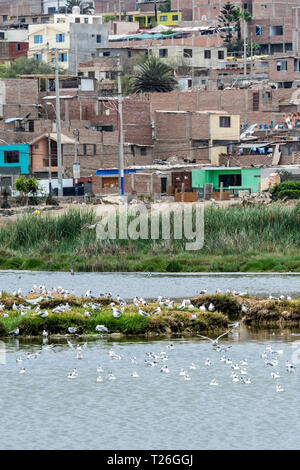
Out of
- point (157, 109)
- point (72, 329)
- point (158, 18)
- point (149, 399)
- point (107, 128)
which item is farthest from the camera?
point (158, 18)

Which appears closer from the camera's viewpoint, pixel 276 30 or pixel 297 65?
pixel 297 65

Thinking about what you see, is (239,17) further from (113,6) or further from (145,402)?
(145,402)

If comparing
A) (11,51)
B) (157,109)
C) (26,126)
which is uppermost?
(11,51)

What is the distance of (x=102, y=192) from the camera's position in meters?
58.9

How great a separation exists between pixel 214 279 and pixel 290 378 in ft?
43.4

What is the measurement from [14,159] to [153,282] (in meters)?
31.3

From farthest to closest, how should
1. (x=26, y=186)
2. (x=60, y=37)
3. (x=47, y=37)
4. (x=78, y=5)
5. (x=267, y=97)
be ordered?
(x=78, y=5), (x=47, y=37), (x=60, y=37), (x=267, y=97), (x=26, y=186)

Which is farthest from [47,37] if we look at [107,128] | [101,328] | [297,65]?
[101,328]

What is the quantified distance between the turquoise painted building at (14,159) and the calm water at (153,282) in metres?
28.1

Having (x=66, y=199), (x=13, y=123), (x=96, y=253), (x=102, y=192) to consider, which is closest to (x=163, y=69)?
(x=13, y=123)

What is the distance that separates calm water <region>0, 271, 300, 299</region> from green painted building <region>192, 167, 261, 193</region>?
81.7 feet

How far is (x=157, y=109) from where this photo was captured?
7212cm

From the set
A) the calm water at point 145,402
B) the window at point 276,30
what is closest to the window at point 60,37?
the window at point 276,30

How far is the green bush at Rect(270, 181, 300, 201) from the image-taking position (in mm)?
50406
